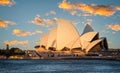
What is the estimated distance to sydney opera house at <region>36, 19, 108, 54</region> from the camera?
9831 cm

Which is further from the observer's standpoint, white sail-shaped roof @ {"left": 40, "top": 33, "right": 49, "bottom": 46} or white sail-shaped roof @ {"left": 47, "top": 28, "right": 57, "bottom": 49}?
white sail-shaped roof @ {"left": 40, "top": 33, "right": 49, "bottom": 46}

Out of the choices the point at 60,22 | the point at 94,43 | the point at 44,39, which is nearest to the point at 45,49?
the point at 44,39

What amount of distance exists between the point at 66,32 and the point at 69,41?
21.1ft

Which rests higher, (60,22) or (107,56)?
(60,22)

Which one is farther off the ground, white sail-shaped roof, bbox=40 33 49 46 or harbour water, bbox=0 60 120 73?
white sail-shaped roof, bbox=40 33 49 46

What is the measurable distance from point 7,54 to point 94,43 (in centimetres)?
6082

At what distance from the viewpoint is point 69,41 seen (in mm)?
104438

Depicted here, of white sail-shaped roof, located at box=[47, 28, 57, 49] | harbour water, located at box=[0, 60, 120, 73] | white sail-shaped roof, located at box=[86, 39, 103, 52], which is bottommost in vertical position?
harbour water, located at box=[0, 60, 120, 73]

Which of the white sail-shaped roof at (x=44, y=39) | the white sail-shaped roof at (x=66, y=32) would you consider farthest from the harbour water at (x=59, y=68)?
the white sail-shaped roof at (x=44, y=39)

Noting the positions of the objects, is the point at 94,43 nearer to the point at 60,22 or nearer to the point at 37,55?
the point at 60,22

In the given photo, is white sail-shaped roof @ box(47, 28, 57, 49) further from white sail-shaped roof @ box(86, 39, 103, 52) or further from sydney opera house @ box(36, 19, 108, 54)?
white sail-shaped roof @ box(86, 39, 103, 52)

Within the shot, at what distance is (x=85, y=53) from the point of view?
386ft

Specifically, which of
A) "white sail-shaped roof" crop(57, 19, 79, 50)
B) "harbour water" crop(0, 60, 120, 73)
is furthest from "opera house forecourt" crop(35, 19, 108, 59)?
"harbour water" crop(0, 60, 120, 73)

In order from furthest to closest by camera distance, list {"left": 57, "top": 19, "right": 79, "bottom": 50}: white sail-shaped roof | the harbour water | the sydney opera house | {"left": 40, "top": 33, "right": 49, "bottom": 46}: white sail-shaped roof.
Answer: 1. {"left": 40, "top": 33, "right": 49, "bottom": 46}: white sail-shaped roof
2. the sydney opera house
3. {"left": 57, "top": 19, "right": 79, "bottom": 50}: white sail-shaped roof
4. the harbour water
